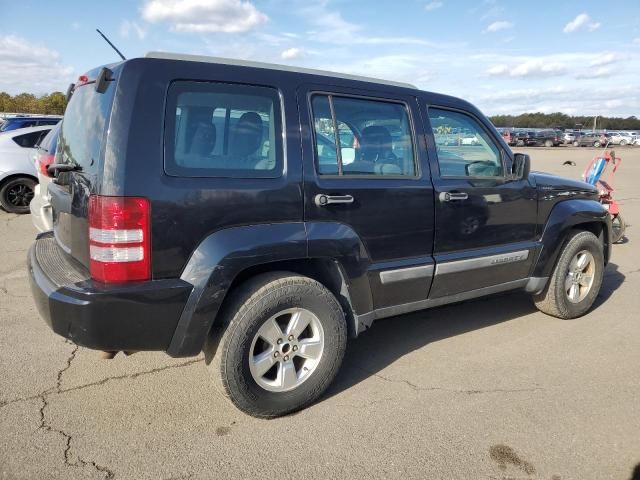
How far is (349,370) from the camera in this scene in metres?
3.57

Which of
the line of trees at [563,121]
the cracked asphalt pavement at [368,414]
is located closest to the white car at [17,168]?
the cracked asphalt pavement at [368,414]

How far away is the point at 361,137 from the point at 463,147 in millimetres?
990

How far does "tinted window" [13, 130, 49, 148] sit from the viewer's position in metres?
9.07

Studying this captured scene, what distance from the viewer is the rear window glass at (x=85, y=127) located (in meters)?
2.54

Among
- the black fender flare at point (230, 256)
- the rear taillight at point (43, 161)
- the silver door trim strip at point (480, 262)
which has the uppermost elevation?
the rear taillight at point (43, 161)

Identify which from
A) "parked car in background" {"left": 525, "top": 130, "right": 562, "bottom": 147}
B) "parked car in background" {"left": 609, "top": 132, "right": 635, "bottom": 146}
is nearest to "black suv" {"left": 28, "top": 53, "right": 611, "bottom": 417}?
"parked car in background" {"left": 525, "top": 130, "right": 562, "bottom": 147}

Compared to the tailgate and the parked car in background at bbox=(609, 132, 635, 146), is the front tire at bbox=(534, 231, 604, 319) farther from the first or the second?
the parked car in background at bbox=(609, 132, 635, 146)

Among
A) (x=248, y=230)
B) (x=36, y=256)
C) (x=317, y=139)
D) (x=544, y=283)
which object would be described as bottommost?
(x=544, y=283)

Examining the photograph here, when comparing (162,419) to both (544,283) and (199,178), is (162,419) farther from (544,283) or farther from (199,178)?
(544,283)

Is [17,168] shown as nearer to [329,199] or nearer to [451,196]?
[329,199]

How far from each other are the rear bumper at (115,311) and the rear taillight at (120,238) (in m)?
0.07

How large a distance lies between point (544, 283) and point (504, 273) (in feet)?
2.01

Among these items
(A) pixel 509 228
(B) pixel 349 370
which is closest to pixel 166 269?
(B) pixel 349 370

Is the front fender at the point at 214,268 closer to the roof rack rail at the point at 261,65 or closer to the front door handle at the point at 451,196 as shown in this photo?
the roof rack rail at the point at 261,65
